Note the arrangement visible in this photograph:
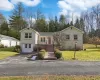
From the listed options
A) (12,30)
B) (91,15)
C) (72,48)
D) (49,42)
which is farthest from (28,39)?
(91,15)

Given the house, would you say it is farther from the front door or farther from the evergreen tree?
the evergreen tree

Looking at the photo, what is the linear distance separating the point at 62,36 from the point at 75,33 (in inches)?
137

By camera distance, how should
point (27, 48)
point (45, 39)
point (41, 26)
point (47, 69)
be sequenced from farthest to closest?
point (41, 26) < point (45, 39) < point (27, 48) < point (47, 69)

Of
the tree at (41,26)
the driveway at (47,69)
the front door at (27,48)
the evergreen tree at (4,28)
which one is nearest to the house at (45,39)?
the front door at (27,48)

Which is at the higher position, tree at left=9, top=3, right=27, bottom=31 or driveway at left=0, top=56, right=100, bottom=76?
tree at left=9, top=3, right=27, bottom=31

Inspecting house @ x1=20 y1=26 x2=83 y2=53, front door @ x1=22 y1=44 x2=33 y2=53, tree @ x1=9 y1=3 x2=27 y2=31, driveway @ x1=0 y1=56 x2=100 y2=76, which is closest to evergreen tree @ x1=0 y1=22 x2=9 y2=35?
tree @ x1=9 y1=3 x2=27 y2=31

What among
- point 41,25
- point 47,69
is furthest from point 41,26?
point 47,69

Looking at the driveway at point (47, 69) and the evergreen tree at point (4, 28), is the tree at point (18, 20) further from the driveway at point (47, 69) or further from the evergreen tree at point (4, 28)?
Answer: the driveway at point (47, 69)

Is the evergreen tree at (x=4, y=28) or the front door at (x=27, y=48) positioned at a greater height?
the evergreen tree at (x=4, y=28)

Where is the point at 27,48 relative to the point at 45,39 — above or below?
below

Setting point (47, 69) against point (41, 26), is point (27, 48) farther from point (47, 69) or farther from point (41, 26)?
point (41, 26)

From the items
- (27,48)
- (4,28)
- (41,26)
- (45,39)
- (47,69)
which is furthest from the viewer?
(41,26)

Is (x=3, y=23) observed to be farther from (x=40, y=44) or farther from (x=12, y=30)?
(x=40, y=44)

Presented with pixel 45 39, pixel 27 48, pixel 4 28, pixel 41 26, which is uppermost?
pixel 41 26
